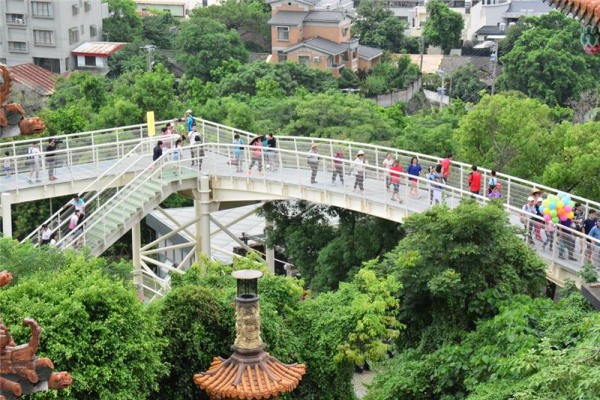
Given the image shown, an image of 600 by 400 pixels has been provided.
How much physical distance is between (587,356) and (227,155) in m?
18.6

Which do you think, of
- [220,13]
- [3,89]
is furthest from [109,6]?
[3,89]

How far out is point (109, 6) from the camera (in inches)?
3745

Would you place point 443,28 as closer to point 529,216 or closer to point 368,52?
point 368,52

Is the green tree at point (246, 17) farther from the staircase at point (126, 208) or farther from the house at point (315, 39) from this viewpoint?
the staircase at point (126, 208)

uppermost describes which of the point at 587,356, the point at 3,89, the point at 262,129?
the point at 3,89

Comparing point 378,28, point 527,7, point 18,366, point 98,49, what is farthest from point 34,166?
point 527,7

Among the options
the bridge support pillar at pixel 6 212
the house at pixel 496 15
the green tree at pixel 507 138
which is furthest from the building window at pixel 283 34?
the bridge support pillar at pixel 6 212

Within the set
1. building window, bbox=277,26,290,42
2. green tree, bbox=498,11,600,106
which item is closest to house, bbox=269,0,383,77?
building window, bbox=277,26,290,42

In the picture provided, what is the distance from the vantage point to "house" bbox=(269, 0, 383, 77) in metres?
89.8

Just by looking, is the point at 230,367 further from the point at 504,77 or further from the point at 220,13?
the point at 220,13

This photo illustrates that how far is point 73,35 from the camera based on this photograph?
89.6m

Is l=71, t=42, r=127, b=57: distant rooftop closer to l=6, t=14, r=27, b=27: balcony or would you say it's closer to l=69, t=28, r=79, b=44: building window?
l=69, t=28, r=79, b=44: building window

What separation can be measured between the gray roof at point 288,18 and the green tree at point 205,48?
7.58 m

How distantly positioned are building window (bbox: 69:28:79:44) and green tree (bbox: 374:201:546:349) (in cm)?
6531
